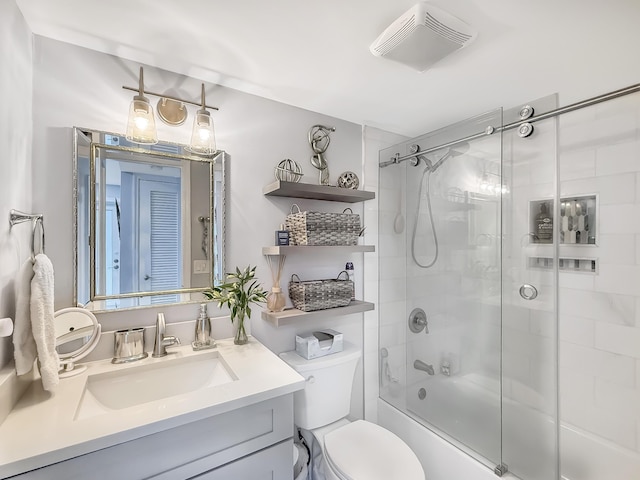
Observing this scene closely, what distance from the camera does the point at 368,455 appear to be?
1379 mm

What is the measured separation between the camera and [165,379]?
1185mm

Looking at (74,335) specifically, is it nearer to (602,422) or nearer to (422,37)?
(422,37)

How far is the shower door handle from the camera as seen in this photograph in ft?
5.48

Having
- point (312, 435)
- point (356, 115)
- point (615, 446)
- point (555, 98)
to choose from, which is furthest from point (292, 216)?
point (615, 446)

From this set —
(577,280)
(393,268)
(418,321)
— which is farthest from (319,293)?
(577,280)

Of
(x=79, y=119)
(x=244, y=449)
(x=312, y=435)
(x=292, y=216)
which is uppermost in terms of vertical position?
(x=79, y=119)

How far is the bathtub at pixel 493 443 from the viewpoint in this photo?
1465 mm

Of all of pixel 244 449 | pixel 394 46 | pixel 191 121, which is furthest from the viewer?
pixel 191 121

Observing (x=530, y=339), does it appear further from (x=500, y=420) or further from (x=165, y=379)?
(x=165, y=379)

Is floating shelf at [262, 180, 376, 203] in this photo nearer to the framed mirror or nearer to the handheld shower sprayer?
the framed mirror

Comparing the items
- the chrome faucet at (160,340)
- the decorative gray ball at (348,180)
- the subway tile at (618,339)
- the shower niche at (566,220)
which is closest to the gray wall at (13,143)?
the chrome faucet at (160,340)

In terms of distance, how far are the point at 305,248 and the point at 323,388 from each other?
0.77 meters

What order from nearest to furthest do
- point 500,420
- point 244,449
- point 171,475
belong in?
1. point 171,475
2. point 244,449
3. point 500,420

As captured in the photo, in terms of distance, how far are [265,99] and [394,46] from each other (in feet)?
2.46
